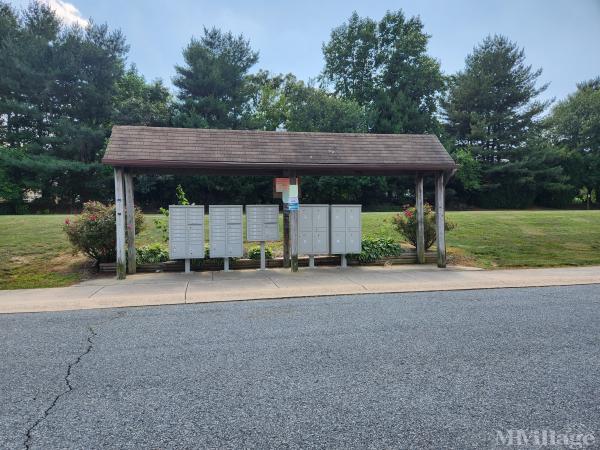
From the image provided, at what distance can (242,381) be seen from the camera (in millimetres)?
3447

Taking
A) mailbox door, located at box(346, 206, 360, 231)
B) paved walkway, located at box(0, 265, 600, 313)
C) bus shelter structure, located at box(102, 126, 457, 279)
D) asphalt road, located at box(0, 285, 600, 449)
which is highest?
bus shelter structure, located at box(102, 126, 457, 279)

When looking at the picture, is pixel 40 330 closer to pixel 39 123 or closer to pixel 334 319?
pixel 334 319

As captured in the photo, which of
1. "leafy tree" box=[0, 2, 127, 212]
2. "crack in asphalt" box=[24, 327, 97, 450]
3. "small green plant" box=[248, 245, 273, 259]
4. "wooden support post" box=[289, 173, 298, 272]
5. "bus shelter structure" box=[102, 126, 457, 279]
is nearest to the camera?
"crack in asphalt" box=[24, 327, 97, 450]

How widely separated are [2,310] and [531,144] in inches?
1573

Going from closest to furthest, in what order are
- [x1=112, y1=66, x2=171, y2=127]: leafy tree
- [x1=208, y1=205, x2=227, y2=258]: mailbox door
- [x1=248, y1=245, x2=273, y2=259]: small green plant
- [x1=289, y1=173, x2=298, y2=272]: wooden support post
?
[x1=208, y1=205, x2=227, y2=258]: mailbox door → [x1=289, y1=173, x2=298, y2=272]: wooden support post → [x1=248, y1=245, x2=273, y2=259]: small green plant → [x1=112, y1=66, x2=171, y2=127]: leafy tree

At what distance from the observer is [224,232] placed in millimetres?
9523

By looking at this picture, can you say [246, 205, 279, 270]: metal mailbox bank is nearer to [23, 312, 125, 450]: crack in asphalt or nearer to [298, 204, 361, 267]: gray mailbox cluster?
[298, 204, 361, 267]: gray mailbox cluster

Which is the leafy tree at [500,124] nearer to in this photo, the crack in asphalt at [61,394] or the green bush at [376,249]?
the green bush at [376,249]

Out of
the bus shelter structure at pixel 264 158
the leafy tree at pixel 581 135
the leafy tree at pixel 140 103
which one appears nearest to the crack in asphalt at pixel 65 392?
the bus shelter structure at pixel 264 158

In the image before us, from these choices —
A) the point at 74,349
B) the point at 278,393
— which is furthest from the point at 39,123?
the point at 278,393

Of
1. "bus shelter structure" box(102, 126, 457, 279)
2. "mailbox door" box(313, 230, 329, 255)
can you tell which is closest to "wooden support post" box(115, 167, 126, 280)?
"bus shelter structure" box(102, 126, 457, 279)

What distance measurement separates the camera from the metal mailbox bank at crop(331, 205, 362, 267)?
10078mm

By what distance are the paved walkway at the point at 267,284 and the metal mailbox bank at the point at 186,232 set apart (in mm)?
524

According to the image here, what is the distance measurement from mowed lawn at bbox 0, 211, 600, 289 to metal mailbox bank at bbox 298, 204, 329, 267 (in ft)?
5.95
